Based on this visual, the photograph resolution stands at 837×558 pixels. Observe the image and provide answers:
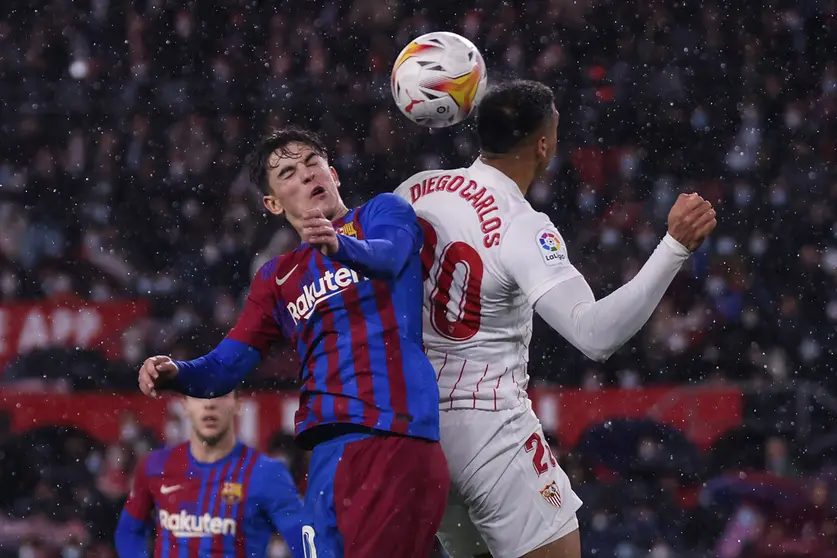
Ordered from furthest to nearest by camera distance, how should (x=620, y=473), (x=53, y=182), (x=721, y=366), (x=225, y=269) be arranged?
(x=53, y=182)
(x=225, y=269)
(x=721, y=366)
(x=620, y=473)

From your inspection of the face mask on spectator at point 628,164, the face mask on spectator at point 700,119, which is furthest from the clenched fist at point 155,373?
the face mask on spectator at point 700,119

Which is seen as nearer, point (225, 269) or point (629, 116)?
point (225, 269)

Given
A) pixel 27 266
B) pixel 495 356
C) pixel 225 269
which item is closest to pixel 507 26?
pixel 225 269

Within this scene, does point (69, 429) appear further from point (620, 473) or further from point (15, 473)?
point (620, 473)

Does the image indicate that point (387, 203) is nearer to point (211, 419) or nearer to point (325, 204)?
point (325, 204)

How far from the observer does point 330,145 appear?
1127 cm

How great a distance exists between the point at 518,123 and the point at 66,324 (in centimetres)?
644

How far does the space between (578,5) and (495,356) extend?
29.9ft

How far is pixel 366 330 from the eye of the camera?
3463 millimetres

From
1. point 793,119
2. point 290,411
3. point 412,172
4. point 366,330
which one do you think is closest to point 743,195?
point 793,119

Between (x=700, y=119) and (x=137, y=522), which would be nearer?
(x=137, y=522)

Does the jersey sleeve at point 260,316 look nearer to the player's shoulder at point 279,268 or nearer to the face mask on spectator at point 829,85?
the player's shoulder at point 279,268

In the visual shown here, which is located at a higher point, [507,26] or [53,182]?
[507,26]

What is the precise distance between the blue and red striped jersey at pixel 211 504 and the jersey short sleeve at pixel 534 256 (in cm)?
206
